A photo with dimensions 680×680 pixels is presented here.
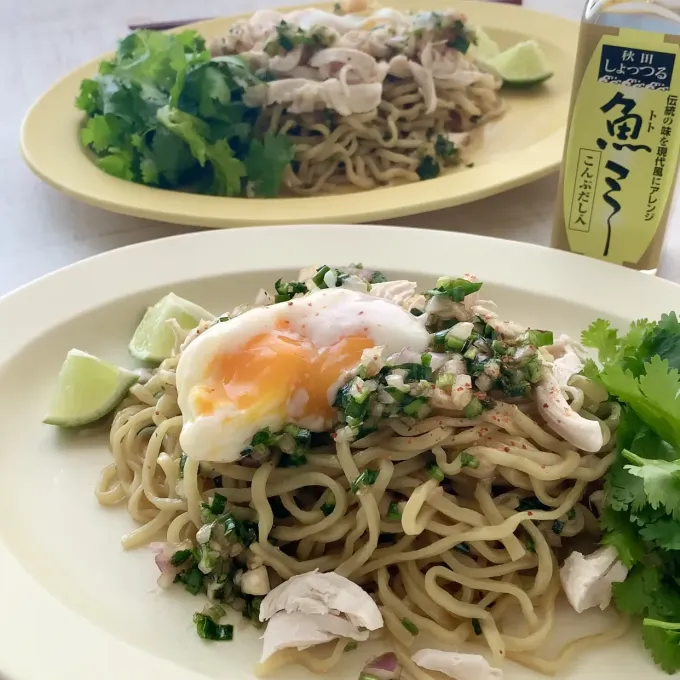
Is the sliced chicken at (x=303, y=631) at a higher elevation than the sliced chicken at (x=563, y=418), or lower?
lower

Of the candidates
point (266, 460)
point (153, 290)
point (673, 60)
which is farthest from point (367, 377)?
point (673, 60)

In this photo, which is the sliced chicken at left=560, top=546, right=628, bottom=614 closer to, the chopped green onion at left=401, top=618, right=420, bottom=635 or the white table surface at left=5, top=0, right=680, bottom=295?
the chopped green onion at left=401, top=618, right=420, bottom=635

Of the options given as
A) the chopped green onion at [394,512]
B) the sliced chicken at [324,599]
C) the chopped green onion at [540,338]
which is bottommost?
the sliced chicken at [324,599]

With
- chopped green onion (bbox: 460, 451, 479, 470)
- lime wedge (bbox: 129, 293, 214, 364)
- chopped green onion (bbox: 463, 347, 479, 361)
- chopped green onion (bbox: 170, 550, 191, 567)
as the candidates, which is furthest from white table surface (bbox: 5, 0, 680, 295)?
chopped green onion (bbox: 170, 550, 191, 567)

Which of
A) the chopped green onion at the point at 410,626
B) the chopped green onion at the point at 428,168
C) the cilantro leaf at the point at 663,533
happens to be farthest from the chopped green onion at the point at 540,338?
the chopped green onion at the point at 428,168

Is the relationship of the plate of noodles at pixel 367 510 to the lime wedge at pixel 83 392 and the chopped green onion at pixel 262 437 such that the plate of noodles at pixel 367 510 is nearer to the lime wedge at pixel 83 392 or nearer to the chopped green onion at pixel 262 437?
the chopped green onion at pixel 262 437

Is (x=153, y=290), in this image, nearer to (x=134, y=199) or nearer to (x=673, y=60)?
(x=134, y=199)
